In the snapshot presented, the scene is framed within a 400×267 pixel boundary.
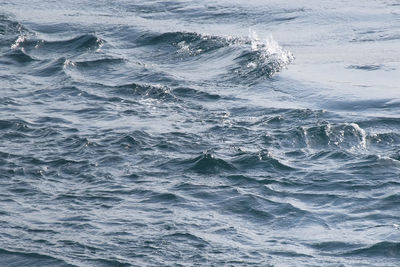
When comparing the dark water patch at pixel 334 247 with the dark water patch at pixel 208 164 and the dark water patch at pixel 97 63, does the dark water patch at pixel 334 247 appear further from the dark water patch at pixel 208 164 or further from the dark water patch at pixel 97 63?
the dark water patch at pixel 97 63

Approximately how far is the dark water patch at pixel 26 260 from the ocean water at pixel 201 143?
0.7 inches

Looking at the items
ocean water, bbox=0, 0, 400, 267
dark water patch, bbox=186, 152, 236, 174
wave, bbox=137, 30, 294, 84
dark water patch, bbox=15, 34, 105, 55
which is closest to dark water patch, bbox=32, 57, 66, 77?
ocean water, bbox=0, 0, 400, 267

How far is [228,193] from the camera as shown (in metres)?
10.9

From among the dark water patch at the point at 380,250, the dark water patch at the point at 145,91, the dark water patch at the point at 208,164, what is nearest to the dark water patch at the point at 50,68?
the dark water patch at the point at 145,91

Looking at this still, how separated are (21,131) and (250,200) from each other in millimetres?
4437

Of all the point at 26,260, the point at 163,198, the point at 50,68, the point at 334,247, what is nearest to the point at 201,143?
the point at 163,198

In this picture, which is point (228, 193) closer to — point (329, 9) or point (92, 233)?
point (92, 233)

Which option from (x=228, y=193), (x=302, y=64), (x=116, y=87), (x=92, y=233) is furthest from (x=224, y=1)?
(x=92, y=233)

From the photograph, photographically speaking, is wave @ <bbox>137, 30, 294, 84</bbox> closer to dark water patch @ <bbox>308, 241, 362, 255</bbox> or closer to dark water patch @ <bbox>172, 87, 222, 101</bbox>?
dark water patch @ <bbox>172, 87, 222, 101</bbox>

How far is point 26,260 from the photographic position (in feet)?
29.4

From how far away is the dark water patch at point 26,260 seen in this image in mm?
8906

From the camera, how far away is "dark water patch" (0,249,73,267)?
29.2 ft

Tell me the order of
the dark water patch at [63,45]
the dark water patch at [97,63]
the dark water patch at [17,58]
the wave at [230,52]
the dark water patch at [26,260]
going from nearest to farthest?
1. the dark water patch at [26,260]
2. the wave at [230,52]
3. the dark water patch at [97,63]
4. the dark water patch at [17,58]
5. the dark water patch at [63,45]

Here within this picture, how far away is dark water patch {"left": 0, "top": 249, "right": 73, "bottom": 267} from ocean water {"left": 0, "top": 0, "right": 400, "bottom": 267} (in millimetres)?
18
